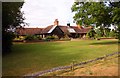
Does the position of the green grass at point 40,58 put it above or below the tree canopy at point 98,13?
below

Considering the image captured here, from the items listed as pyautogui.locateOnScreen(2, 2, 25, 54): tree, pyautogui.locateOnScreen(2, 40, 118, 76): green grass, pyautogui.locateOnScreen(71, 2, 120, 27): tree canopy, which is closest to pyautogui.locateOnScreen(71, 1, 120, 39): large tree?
pyautogui.locateOnScreen(71, 2, 120, 27): tree canopy

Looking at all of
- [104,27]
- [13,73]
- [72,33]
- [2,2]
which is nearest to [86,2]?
[104,27]

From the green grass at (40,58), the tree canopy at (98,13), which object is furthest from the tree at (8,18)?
the tree canopy at (98,13)

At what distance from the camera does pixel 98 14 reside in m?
37.8

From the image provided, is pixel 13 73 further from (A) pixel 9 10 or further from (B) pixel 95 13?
(B) pixel 95 13

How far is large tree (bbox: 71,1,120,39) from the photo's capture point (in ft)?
122

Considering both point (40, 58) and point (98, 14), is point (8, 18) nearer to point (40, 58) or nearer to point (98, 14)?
point (40, 58)

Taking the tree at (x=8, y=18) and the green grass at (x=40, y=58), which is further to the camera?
the tree at (x=8, y=18)

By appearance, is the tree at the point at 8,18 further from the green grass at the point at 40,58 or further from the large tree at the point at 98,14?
the large tree at the point at 98,14

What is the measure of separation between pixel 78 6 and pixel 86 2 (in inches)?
123

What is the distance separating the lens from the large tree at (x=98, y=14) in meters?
37.1

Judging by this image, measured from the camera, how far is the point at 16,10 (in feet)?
102

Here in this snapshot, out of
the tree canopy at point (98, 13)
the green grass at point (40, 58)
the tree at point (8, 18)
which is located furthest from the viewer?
the tree canopy at point (98, 13)

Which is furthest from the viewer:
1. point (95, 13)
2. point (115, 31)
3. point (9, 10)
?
point (115, 31)
